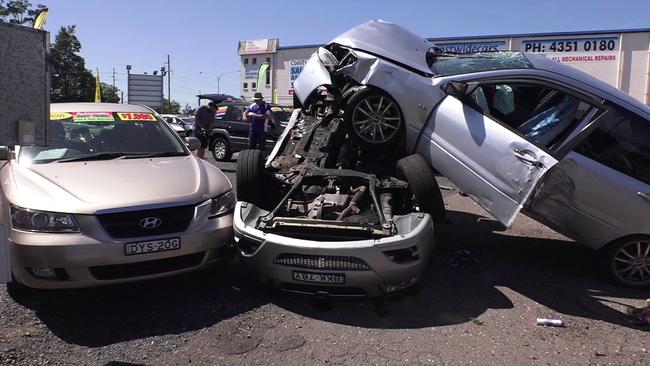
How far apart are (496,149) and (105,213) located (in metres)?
3.30

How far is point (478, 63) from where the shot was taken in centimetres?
523

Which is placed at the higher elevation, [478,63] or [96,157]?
[478,63]

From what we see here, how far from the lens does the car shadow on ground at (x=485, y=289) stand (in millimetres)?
4023

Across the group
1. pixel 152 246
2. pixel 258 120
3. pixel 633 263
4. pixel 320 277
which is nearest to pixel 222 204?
pixel 152 246

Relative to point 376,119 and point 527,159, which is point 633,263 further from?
point 376,119

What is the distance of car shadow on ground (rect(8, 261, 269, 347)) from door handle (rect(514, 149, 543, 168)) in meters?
2.49

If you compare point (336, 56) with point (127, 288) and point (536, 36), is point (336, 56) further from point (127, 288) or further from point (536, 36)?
point (536, 36)

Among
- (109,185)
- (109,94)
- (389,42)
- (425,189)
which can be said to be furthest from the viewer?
(109,94)

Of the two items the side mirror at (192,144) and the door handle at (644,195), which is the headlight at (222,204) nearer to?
the side mirror at (192,144)

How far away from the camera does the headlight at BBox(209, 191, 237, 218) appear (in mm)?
4332

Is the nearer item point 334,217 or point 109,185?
point 109,185

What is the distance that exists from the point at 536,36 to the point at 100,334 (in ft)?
97.3

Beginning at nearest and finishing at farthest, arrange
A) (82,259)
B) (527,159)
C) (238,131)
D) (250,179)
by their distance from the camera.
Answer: (82,259), (527,159), (250,179), (238,131)

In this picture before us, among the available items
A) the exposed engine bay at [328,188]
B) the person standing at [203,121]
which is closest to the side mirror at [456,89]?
the exposed engine bay at [328,188]
